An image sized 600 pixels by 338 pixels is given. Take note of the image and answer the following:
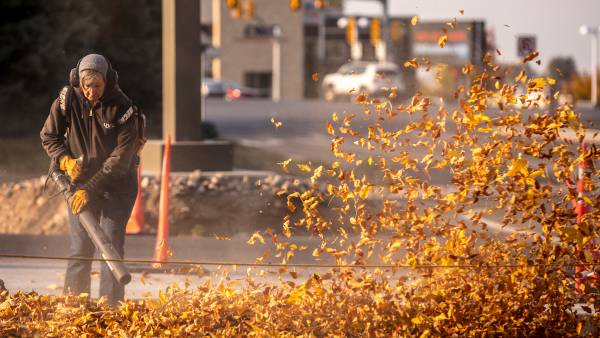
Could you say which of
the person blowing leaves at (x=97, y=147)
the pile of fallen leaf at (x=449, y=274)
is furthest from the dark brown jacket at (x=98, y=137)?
the pile of fallen leaf at (x=449, y=274)

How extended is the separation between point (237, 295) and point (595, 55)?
175 feet

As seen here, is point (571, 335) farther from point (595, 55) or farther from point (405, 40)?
point (405, 40)

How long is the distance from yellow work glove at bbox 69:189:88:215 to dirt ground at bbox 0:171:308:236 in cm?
547

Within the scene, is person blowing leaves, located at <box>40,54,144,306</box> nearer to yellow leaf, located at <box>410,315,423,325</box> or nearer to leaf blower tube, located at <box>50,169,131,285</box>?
leaf blower tube, located at <box>50,169,131,285</box>

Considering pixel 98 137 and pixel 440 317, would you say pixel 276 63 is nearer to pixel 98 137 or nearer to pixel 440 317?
pixel 98 137

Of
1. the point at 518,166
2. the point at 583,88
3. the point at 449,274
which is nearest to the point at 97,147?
the point at 449,274

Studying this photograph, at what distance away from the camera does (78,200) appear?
745 cm

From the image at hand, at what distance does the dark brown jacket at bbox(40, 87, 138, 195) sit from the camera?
7.43 metres

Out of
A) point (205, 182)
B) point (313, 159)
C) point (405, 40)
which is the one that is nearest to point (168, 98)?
point (205, 182)

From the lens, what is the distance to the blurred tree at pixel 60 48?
20.1m

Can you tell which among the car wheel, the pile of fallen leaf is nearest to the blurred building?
the car wheel

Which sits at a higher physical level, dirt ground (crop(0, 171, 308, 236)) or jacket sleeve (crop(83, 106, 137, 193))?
jacket sleeve (crop(83, 106, 137, 193))

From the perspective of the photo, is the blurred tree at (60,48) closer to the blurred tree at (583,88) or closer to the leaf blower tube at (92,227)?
the leaf blower tube at (92,227)

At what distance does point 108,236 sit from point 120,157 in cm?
49
